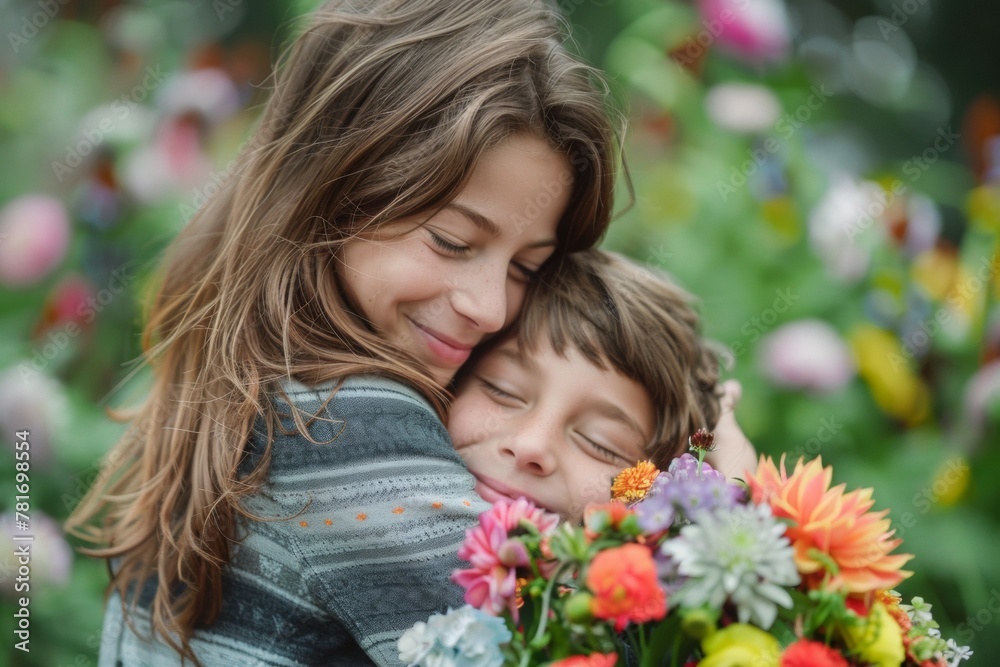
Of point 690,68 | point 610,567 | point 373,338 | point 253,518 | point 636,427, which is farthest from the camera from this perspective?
point 690,68

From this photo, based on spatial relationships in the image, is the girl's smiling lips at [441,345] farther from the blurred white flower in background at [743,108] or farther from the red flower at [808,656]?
the blurred white flower in background at [743,108]

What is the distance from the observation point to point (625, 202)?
2516 mm

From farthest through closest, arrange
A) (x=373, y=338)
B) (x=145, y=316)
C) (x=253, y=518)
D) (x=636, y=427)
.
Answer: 1. (x=145, y=316)
2. (x=636, y=427)
3. (x=373, y=338)
4. (x=253, y=518)

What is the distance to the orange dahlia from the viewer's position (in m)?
0.84

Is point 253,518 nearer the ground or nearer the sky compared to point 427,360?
nearer the ground

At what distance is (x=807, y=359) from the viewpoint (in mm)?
2205

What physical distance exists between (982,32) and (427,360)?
6.21 feet

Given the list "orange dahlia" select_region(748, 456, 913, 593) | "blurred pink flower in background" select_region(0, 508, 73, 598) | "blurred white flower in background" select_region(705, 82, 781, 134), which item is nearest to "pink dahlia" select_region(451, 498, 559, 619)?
"orange dahlia" select_region(748, 456, 913, 593)

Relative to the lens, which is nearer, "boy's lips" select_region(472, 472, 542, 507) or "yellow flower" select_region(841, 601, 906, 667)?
"yellow flower" select_region(841, 601, 906, 667)

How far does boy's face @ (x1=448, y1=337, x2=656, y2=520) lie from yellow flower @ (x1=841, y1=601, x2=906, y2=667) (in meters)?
0.58

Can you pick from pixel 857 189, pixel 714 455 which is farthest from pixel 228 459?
Answer: pixel 857 189

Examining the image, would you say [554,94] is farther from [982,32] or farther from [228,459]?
[982,32]

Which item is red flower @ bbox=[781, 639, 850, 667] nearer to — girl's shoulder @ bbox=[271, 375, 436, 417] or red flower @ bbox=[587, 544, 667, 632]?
red flower @ bbox=[587, 544, 667, 632]

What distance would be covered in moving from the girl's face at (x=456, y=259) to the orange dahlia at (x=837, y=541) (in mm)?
584
